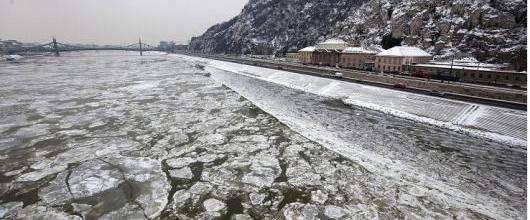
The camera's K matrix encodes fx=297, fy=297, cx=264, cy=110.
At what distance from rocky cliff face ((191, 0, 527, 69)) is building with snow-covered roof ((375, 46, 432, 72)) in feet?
21.4

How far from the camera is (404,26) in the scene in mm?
75688

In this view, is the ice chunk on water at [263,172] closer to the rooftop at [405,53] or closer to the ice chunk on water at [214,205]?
the ice chunk on water at [214,205]

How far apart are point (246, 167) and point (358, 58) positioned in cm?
6007

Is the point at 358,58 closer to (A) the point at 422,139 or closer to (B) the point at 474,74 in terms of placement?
(B) the point at 474,74

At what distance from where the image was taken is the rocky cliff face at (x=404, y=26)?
55.8 m

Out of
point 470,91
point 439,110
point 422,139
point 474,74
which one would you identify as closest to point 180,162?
point 422,139

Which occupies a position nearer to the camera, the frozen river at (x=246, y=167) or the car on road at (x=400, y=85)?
the frozen river at (x=246, y=167)

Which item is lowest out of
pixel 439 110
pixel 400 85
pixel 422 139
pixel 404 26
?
pixel 422 139

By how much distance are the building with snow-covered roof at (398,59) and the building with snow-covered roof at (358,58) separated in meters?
4.46

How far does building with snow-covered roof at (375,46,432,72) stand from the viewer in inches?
2213

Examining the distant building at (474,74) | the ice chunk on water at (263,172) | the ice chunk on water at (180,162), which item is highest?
the distant building at (474,74)

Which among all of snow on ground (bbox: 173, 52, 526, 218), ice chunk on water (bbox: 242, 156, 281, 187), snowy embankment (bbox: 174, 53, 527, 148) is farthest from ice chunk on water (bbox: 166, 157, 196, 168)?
snowy embankment (bbox: 174, 53, 527, 148)

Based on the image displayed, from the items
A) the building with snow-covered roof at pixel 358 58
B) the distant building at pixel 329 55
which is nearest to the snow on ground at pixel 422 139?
the building with snow-covered roof at pixel 358 58

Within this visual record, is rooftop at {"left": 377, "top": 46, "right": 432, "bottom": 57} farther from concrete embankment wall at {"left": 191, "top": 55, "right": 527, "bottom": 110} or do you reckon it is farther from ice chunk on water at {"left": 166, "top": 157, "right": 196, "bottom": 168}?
ice chunk on water at {"left": 166, "top": 157, "right": 196, "bottom": 168}
